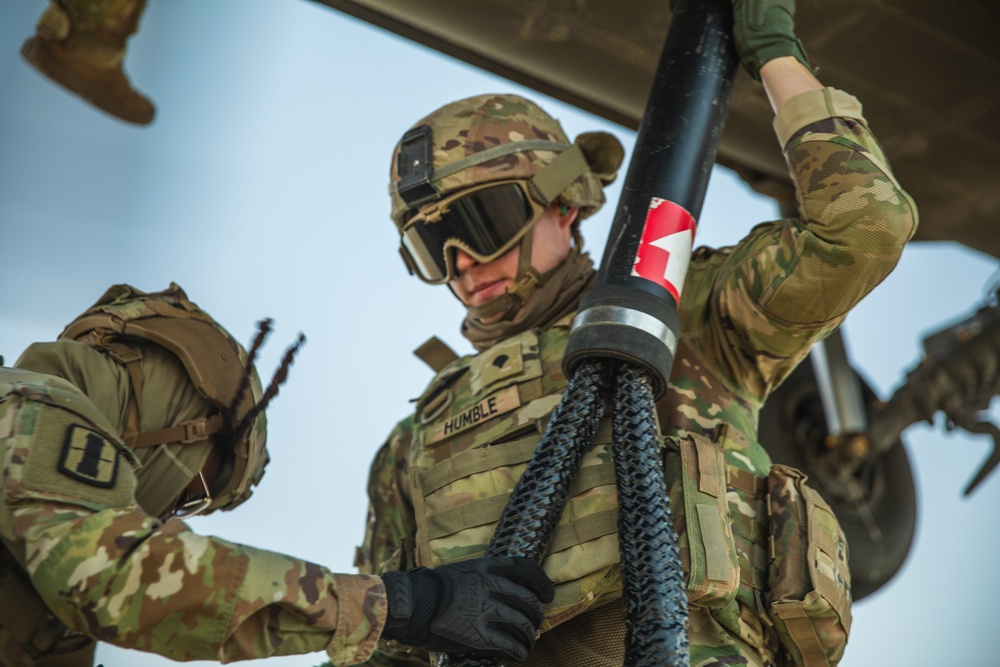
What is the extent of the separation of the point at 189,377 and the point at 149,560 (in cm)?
64

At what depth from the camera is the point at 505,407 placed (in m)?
3.41

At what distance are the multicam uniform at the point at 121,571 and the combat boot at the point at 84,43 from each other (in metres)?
1.70

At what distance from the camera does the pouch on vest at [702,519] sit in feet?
9.31

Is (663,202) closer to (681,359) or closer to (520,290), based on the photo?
(681,359)

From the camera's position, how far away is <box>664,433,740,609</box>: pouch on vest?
2.84 metres

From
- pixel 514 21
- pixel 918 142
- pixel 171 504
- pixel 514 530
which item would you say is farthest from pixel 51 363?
pixel 918 142

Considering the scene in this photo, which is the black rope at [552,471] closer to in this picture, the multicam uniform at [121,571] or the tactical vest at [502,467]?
the tactical vest at [502,467]

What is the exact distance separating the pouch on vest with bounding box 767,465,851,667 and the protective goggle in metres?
1.03

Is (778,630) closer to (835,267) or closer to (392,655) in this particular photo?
(835,267)

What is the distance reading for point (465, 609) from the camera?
252 cm

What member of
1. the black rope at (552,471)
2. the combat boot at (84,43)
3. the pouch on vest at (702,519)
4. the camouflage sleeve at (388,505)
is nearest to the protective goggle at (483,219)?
the camouflage sleeve at (388,505)

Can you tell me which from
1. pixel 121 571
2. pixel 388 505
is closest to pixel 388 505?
pixel 388 505

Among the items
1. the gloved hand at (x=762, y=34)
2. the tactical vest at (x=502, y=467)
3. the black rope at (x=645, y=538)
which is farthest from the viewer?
the gloved hand at (x=762, y=34)

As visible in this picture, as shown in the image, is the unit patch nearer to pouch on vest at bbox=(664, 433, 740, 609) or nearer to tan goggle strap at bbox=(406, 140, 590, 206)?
pouch on vest at bbox=(664, 433, 740, 609)
